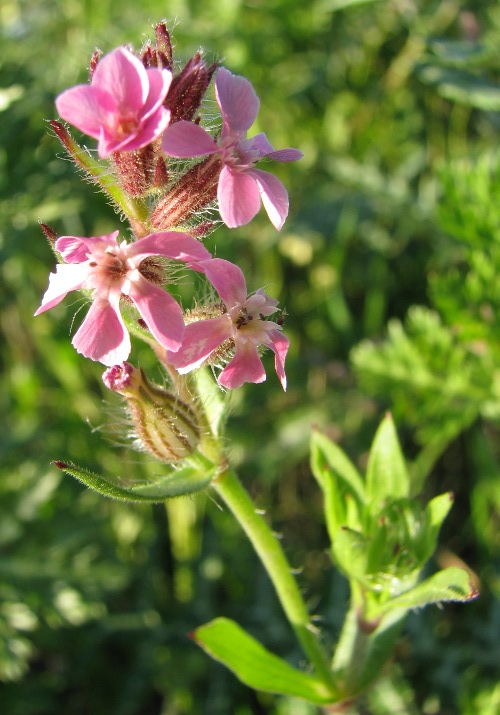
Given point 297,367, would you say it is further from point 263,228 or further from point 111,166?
point 111,166

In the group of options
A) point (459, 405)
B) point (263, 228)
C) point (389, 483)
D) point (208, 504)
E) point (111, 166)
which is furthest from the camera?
point (263, 228)

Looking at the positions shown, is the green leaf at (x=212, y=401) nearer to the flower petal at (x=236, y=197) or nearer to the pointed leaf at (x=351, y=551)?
the pointed leaf at (x=351, y=551)

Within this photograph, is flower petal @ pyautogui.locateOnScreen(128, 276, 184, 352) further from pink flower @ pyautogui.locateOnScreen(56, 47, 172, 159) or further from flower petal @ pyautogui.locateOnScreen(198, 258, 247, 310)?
pink flower @ pyautogui.locateOnScreen(56, 47, 172, 159)

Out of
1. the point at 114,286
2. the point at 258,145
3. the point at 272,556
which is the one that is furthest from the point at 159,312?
the point at 272,556

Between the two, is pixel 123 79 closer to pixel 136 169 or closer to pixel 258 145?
pixel 136 169

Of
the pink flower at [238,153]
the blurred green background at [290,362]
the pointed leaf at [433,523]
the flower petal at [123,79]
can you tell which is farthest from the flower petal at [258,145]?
the blurred green background at [290,362]

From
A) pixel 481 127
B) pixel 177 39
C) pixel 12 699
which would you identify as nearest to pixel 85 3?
pixel 177 39
